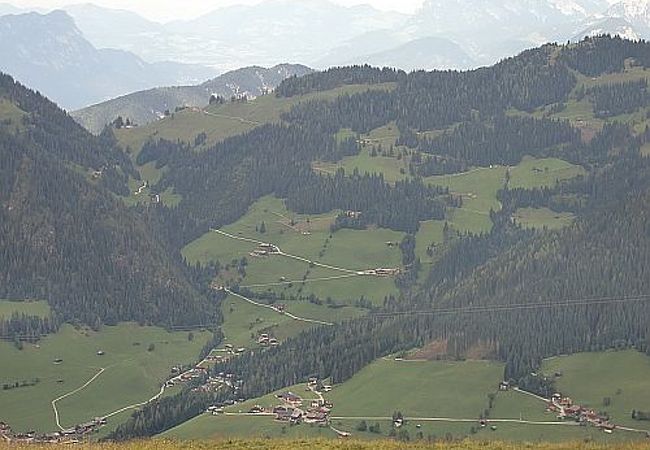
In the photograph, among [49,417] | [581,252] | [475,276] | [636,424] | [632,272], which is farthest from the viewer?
[475,276]

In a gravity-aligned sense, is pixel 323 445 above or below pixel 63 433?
above

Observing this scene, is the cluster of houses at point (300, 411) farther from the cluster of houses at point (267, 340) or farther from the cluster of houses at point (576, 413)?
the cluster of houses at point (267, 340)

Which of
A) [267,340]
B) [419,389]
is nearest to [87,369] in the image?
[267,340]

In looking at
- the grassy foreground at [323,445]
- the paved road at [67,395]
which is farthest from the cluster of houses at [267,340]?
the grassy foreground at [323,445]

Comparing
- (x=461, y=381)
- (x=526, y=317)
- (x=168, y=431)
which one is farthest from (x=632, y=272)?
(x=168, y=431)

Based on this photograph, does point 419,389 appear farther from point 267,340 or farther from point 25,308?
point 25,308

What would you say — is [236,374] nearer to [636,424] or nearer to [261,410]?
[261,410]

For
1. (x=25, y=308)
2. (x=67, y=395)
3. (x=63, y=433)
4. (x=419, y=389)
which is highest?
(x=25, y=308)
